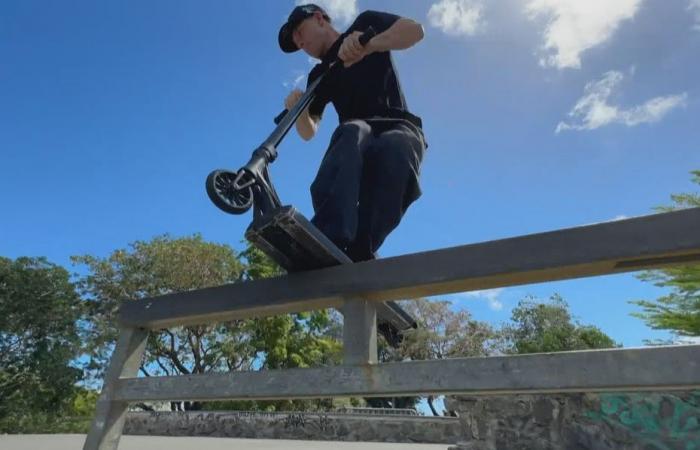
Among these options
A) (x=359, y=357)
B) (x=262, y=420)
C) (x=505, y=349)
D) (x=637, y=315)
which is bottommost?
(x=359, y=357)

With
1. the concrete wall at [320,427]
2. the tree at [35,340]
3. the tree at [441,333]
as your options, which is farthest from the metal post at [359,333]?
the tree at [441,333]

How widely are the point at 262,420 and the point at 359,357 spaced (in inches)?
485

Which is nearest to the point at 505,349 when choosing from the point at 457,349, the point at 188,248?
the point at 457,349

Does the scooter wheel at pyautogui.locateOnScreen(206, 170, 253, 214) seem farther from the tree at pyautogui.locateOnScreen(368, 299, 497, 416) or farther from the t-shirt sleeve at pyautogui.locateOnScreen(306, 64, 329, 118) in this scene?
the tree at pyautogui.locateOnScreen(368, 299, 497, 416)

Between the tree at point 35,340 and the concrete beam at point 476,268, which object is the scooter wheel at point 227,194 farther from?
the tree at point 35,340

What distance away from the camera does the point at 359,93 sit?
2.44 m

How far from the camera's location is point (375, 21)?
230cm

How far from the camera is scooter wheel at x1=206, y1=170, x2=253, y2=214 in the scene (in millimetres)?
1768

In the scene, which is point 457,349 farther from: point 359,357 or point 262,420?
point 359,357

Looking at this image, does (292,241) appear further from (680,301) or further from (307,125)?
(680,301)

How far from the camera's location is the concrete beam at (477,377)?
3.62 feet

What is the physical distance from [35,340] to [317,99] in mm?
18506

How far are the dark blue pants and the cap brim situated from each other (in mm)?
617

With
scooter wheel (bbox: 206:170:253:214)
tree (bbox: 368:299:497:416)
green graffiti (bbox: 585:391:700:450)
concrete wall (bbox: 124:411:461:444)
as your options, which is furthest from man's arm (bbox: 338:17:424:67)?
tree (bbox: 368:299:497:416)
